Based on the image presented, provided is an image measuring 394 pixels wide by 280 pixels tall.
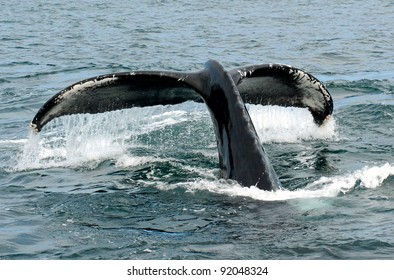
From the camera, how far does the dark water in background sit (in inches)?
323

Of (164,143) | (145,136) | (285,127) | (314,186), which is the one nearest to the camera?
(314,186)

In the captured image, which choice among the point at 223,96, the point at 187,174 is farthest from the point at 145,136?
the point at 223,96

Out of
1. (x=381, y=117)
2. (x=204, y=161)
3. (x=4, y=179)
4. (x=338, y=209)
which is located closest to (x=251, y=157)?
(x=338, y=209)

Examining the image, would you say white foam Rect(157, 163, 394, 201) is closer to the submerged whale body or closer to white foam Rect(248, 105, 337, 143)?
the submerged whale body

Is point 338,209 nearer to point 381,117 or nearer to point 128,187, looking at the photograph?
point 128,187

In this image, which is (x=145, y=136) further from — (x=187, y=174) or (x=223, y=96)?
(x=223, y=96)

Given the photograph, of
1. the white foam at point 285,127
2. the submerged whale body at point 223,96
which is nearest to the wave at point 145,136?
the white foam at point 285,127

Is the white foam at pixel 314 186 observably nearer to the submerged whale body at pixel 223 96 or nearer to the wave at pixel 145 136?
the submerged whale body at pixel 223 96

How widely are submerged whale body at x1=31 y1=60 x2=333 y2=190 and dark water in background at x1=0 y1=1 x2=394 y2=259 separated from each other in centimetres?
40

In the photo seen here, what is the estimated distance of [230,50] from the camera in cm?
2428

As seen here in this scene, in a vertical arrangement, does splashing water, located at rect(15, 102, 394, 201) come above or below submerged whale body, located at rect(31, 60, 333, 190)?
below

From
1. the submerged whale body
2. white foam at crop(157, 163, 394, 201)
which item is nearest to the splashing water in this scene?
white foam at crop(157, 163, 394, 201)

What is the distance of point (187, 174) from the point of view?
1088cm

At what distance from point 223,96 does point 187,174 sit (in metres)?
1.65
